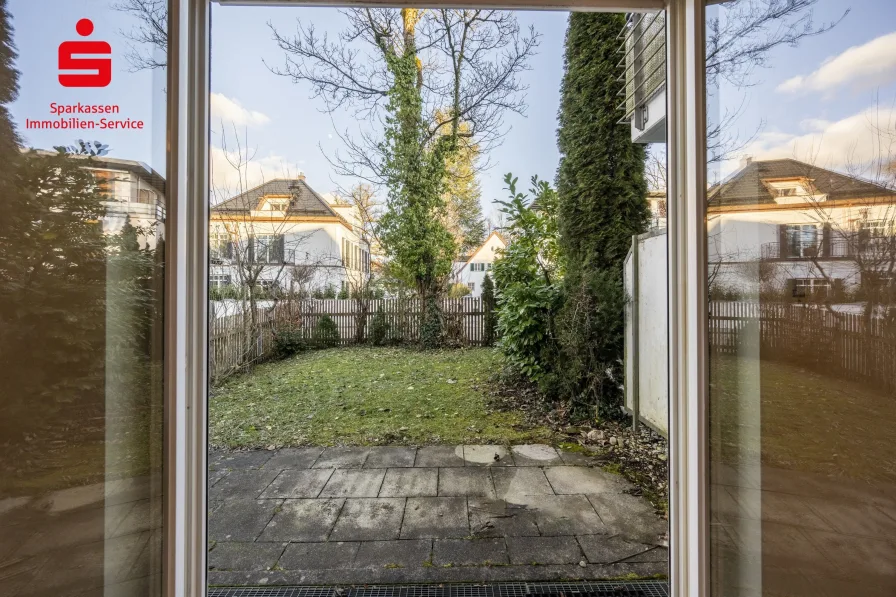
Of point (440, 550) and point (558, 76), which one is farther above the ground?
point (558, 76)

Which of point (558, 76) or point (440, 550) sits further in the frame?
point (558, 76)

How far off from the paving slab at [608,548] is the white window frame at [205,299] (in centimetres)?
59

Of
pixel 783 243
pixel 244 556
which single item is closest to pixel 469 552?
pixel 244 556

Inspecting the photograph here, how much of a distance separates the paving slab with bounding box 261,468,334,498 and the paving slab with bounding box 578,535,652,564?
4.56 ft

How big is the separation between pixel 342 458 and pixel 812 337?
103 inches

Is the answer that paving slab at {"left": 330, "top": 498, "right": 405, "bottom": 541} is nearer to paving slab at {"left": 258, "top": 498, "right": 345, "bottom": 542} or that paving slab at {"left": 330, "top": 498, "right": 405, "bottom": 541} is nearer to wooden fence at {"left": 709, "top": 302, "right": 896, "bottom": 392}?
paving slab at {"left": 258, "top": 498, "right": 345, "bottom": 542}

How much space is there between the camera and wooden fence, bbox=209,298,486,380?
14.9 ft

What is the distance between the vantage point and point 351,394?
4.12 metres

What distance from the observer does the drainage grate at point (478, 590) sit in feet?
5.01

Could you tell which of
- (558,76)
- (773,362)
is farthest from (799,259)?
(558,76)

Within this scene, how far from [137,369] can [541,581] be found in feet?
5.03

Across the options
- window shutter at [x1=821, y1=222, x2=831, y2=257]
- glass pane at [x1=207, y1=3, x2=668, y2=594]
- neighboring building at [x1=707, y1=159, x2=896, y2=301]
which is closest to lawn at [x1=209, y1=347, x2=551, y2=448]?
glass pane at [x1=207, y1=3, x2=668, y2=594]

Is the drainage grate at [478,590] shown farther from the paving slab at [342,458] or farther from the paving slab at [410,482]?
the paving slab at [342,458]

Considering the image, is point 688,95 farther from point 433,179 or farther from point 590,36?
point 433,179
